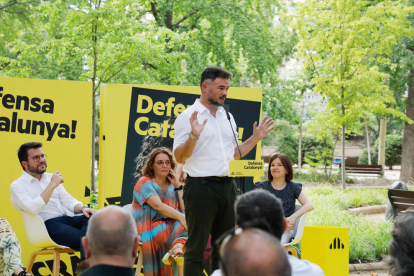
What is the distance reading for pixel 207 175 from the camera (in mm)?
3189

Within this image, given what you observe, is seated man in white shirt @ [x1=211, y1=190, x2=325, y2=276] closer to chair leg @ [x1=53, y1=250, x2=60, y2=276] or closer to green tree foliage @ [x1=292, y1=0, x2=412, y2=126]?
chair leg @ [x1=53, y1=250, x2=60, y2=276]

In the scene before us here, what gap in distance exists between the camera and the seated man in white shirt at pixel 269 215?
1.79 m

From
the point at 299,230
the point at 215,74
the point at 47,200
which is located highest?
the point at 215,74

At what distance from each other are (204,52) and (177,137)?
947 cm

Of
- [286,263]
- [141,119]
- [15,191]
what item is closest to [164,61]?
[141,119]

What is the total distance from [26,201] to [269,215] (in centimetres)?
278

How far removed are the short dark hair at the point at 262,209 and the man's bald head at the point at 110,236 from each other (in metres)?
0.53

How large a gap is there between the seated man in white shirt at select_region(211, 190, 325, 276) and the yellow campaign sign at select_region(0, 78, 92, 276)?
330 centimetres

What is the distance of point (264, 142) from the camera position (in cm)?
2514

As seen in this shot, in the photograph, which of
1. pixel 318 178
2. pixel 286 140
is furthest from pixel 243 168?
pixel 286 140

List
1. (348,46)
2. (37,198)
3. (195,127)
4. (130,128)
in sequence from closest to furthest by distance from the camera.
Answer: (195,127) → (37,198) → (130,128) → (348,46)

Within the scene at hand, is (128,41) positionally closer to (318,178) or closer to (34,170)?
(34,170)

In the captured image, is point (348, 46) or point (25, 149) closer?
point (25, 149)

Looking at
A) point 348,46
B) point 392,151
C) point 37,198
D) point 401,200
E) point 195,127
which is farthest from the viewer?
point 392,151
